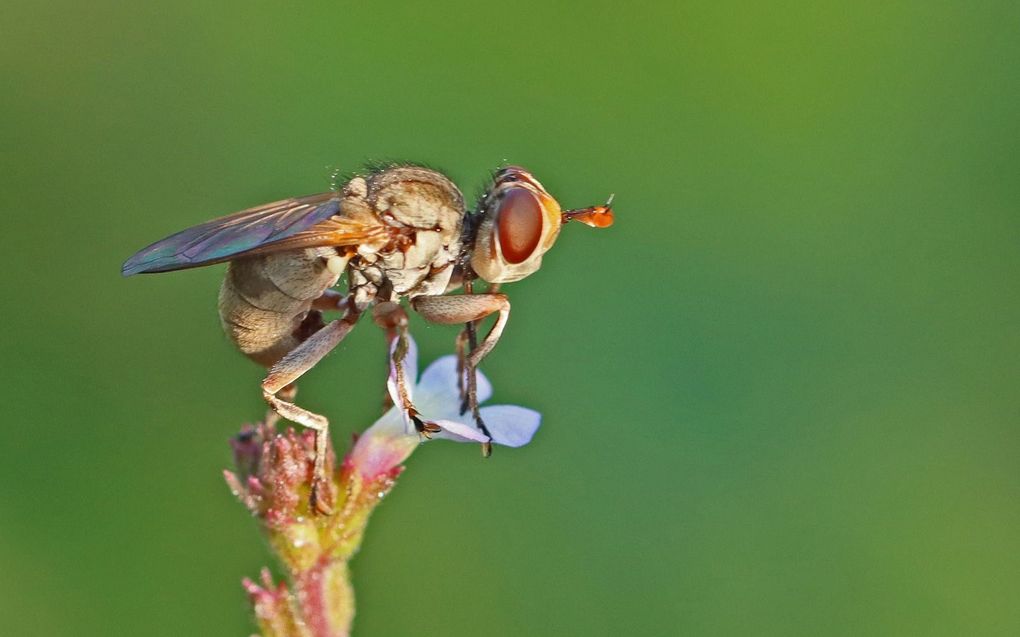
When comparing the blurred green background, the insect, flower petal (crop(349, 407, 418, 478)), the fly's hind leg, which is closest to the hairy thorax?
the insect

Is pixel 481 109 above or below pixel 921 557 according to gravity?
above

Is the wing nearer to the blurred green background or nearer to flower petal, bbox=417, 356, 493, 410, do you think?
flower petal, bbox=417, 356, 493, 410

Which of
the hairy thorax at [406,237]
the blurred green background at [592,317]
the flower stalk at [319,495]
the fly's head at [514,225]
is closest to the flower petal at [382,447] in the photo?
the flower stalk at [319,495]

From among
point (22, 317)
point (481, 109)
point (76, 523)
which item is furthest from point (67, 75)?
point (76, 523)

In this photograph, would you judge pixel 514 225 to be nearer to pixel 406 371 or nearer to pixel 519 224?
pixel 519 224

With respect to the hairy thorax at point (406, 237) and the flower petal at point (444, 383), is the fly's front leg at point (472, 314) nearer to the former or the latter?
the hairy thorax at point (406, 237)

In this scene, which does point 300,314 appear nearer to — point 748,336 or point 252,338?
Result: point 252,338

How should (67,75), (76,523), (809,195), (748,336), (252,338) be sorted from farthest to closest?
(67,75)
(809,195)
(748,336)
(76,523)
(252,338)
